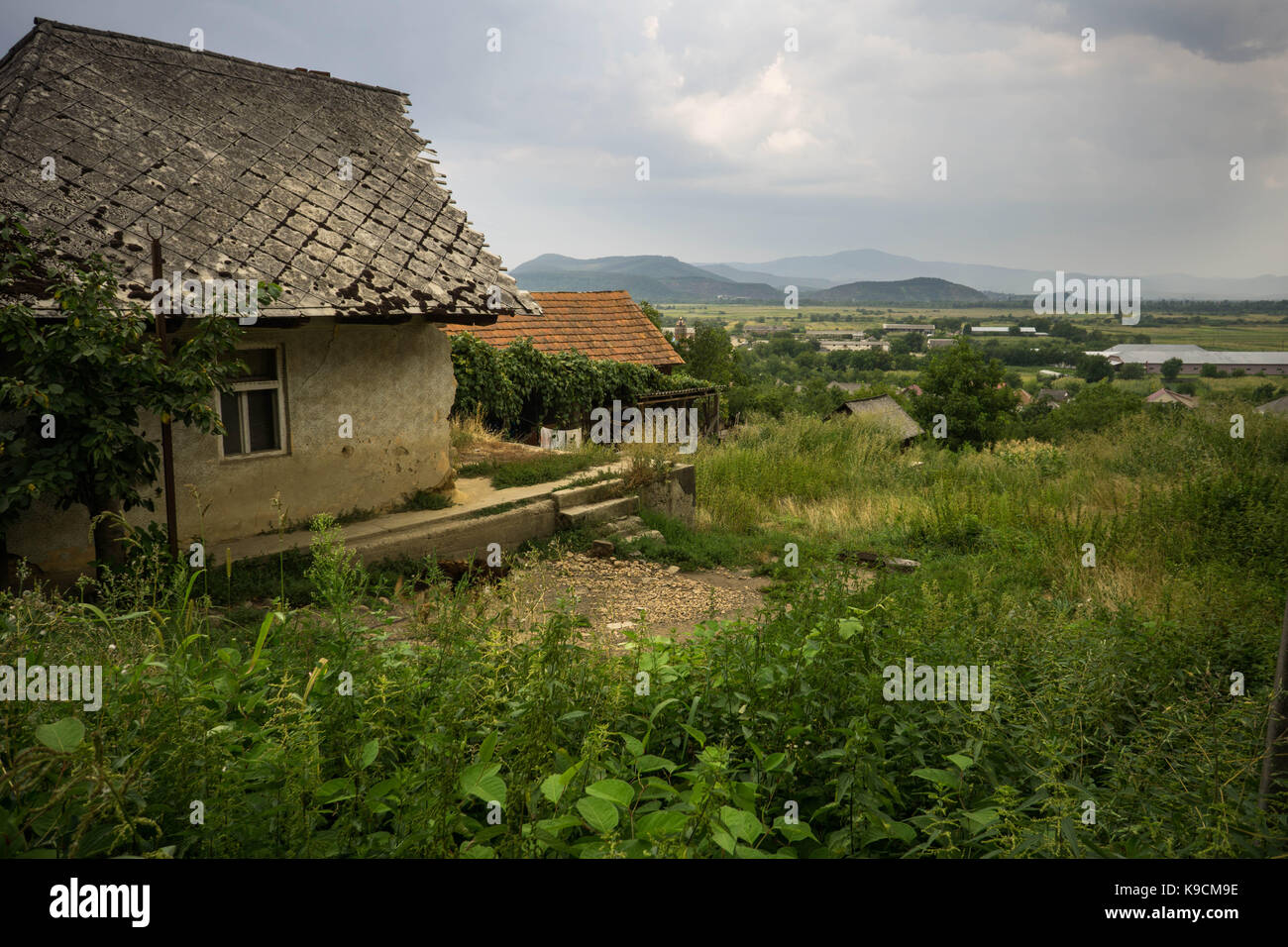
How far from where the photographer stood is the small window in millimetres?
8703

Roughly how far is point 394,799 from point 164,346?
6.94 meters

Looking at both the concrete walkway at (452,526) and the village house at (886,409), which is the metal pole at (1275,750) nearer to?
the concrete walkway at (452,526)

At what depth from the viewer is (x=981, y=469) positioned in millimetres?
15242

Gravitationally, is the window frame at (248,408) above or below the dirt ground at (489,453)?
above

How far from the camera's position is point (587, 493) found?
1118cm

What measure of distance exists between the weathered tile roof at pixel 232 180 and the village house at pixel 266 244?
2 centimetres

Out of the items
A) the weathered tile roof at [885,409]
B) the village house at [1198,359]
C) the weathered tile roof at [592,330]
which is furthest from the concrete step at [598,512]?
the weathered tile roof at [885,409]

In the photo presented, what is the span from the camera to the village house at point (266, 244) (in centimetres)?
798

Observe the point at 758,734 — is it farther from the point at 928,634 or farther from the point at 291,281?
the point at 291,281

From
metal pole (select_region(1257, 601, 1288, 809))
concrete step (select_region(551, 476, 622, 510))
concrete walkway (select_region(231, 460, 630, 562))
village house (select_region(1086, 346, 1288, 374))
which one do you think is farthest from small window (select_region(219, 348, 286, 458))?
village house (select_region(1086, 346, 1288, 374))

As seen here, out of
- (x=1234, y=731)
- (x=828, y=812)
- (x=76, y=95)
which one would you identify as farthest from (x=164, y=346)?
(x=1234, y=731)

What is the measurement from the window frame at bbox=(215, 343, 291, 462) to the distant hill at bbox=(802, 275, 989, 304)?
55106mm

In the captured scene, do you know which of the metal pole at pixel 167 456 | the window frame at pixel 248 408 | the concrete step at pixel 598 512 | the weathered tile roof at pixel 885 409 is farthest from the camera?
the weathered tile roof at pixel 885 409

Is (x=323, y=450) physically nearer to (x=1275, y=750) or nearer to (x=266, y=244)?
(x=266, y=244)
